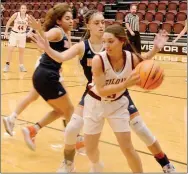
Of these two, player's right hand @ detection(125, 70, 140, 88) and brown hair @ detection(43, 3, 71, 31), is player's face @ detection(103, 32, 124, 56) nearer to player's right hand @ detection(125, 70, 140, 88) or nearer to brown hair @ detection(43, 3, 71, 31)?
player's right hand @ detection(125, 70, 140, 88)

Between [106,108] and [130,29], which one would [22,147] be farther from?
[130,29]

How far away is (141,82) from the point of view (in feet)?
9.78

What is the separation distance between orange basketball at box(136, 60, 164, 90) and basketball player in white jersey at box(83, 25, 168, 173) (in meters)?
0.07

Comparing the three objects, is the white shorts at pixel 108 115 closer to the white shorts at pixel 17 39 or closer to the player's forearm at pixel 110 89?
the player's forearm at pixel 110 89

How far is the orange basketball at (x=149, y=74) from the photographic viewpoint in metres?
2.96

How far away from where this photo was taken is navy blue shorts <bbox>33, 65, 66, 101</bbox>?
3.97 m

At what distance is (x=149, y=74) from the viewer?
2982mm

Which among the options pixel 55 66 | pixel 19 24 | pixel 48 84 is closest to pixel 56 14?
pixel 55 66

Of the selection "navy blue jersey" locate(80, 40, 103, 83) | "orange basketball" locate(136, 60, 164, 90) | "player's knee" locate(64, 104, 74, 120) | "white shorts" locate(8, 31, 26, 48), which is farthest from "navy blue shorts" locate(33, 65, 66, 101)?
"white shorts" locate(8, 31, 26, 48)

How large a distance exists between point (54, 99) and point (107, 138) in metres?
1.01

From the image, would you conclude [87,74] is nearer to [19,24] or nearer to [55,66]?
[55,66]

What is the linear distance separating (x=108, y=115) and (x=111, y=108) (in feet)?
0.20

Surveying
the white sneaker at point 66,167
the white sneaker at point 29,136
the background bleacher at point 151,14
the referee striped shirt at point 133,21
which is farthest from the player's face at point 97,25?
the background bleacher at point 151,14

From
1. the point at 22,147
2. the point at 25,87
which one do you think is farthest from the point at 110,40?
the point at 25,87
